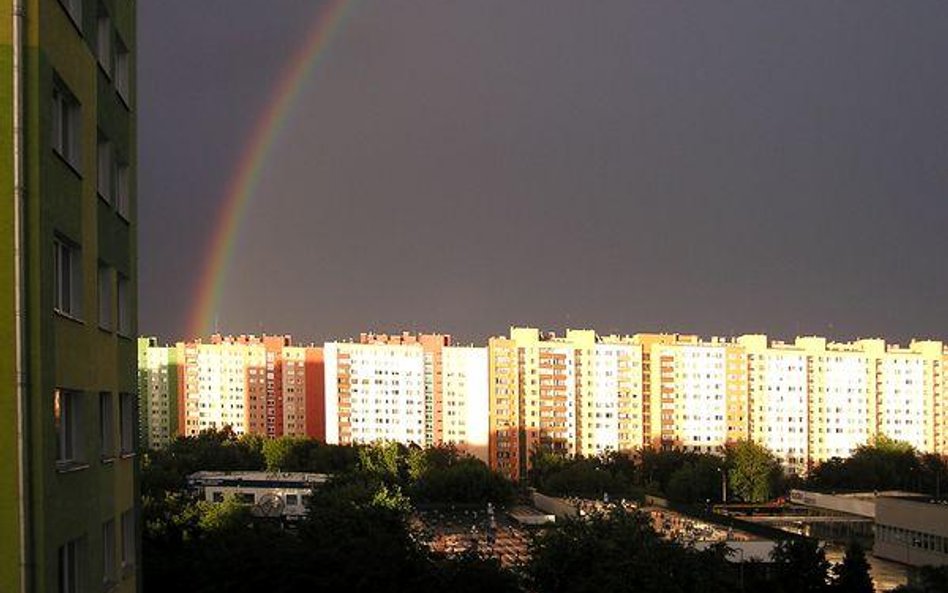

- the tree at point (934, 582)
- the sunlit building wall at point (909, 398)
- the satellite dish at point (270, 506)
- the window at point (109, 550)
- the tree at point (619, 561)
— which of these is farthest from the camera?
the sunlit building wall at point (909, 398)

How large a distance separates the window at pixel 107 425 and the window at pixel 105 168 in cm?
130

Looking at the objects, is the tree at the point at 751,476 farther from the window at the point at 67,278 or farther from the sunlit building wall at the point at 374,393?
the window at the point at 67,278

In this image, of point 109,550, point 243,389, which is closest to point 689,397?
point 243,389

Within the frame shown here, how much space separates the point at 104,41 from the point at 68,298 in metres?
2.10

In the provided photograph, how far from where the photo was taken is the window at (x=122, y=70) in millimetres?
7891

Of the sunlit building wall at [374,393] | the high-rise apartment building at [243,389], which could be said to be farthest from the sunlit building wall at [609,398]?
the high-rise apartment building at [243,389]

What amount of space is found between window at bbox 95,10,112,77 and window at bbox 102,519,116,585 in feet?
9.66

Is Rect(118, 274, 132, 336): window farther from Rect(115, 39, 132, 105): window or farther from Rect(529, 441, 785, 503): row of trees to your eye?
Rect(529, 441, 785, 503): row of trees

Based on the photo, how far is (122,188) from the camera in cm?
799

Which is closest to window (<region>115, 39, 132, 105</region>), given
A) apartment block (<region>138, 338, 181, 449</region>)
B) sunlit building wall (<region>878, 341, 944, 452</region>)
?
sunlit building wall (<region>878, 341, 944, 452</region>)

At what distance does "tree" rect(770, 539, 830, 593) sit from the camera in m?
18.0

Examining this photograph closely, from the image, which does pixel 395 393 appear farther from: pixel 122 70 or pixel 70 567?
pixel 70 567

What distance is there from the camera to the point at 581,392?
2425 inches

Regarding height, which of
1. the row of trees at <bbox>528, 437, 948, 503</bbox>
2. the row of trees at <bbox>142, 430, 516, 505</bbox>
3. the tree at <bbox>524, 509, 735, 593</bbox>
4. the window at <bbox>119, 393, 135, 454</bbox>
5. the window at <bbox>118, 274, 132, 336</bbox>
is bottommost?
the row of trees at <bbox>528, 437, 948, 503</bbox>
